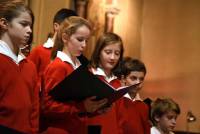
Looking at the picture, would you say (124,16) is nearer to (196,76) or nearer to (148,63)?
(148,63)

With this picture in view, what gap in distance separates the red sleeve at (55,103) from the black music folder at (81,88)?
0.04m

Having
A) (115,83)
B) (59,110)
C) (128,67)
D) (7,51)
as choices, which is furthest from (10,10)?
(128,67)

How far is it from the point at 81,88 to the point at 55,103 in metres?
0.17

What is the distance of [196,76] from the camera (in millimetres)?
5941

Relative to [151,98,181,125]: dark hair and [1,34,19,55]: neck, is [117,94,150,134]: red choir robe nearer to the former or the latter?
[151,98,181,125]: dark hair

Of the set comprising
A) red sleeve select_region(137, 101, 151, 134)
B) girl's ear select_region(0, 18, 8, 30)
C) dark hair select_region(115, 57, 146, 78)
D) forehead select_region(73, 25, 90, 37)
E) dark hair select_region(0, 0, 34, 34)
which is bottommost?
red sleeve select_region(137, 101, 151, 134)

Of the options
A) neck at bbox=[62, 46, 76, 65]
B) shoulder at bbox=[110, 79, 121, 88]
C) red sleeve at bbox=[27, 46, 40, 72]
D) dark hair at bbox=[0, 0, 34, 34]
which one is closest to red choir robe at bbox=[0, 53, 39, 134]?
dark hair at bbox=[0, 0, 34, 34]

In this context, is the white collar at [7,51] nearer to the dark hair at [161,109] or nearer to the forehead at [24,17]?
the forehead at [24,17]

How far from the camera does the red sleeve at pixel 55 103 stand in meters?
2.11

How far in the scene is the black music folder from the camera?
1.99m

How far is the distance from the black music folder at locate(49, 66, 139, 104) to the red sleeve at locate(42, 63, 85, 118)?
4 cm

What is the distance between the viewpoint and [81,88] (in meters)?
2.04

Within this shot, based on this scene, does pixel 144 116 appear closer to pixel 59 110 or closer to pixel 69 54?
pixel 69 54

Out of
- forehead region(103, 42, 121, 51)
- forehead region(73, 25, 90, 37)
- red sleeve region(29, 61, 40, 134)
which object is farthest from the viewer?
forehead region(103, 42, 121, 51)
